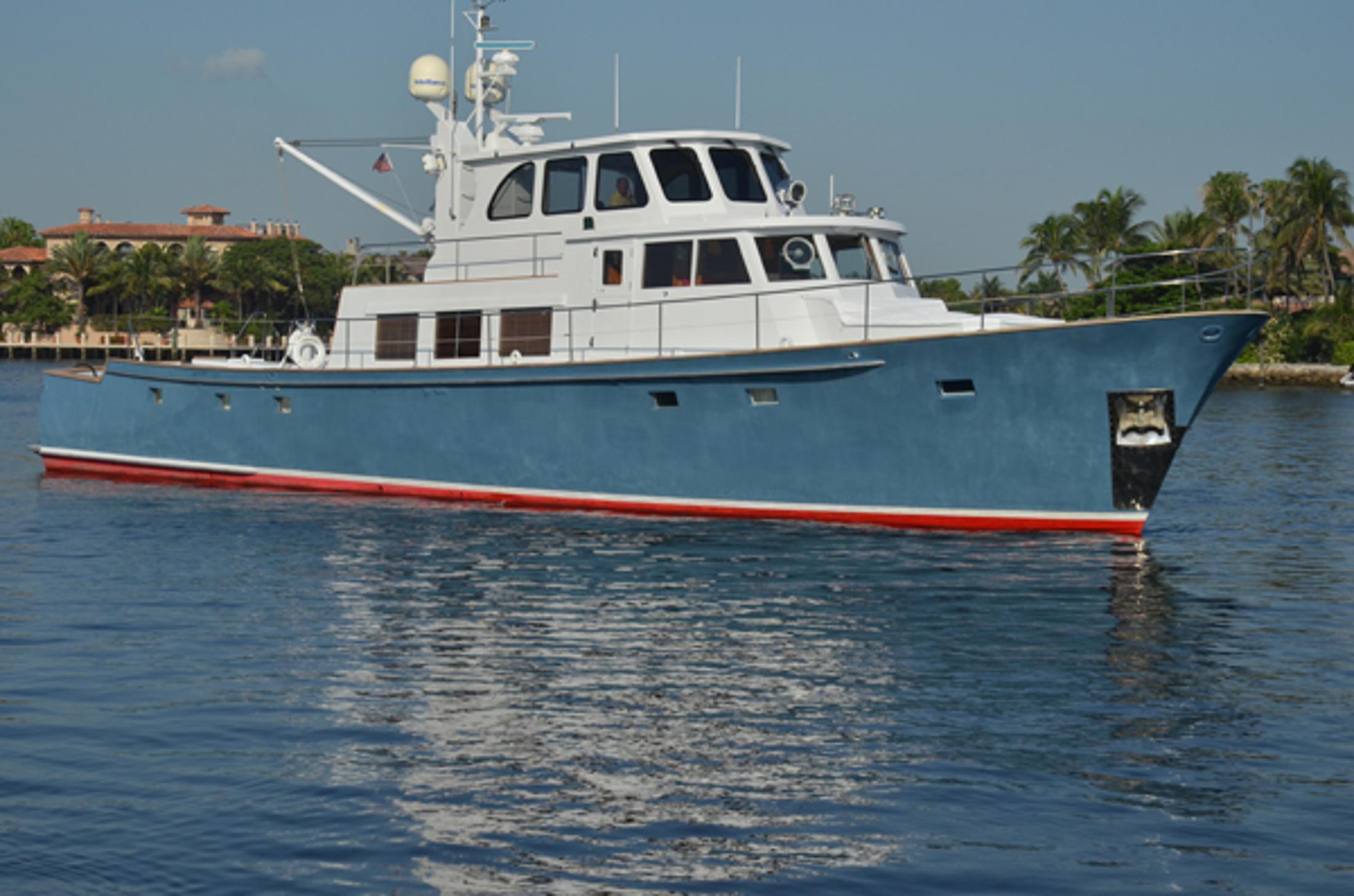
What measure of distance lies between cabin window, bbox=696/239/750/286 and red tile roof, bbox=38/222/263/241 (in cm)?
10746

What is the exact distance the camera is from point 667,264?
17.5m

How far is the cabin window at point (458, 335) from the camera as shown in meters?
18.9

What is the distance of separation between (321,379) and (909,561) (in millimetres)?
9477

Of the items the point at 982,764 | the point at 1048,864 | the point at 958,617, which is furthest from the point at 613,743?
the point at 958,617

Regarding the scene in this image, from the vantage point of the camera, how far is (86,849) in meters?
6.48

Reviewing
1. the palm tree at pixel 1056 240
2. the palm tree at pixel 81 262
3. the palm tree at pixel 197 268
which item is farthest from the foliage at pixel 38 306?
the palm tree at pixel 1056 240

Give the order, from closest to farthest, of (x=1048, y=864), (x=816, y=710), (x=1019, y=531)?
(x=1048, y=864) < (x=816, y=710) < (x=1019, y=531)

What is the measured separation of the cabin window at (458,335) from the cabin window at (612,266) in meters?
1.97

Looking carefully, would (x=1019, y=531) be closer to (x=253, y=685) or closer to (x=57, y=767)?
(x=253, y=685)

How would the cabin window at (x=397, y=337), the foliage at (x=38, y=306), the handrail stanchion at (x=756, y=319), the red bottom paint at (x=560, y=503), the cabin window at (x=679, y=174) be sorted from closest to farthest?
the red bottom paint at (x=560, y=503) < the handrail stanchion at (x=756, y=319) < the cabin window at (x=679, y=174) < the cabin window at (x=397, y=337) < the foliage at (x=38, y=306)

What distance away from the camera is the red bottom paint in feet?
50.7

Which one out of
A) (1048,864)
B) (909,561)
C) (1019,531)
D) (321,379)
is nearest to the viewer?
(1048,864)

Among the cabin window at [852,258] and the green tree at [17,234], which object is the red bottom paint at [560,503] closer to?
the cabin window at [852,258]

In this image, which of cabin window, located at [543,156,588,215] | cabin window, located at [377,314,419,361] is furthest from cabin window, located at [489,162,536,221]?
cabin window, located at [377,314,419,361]
